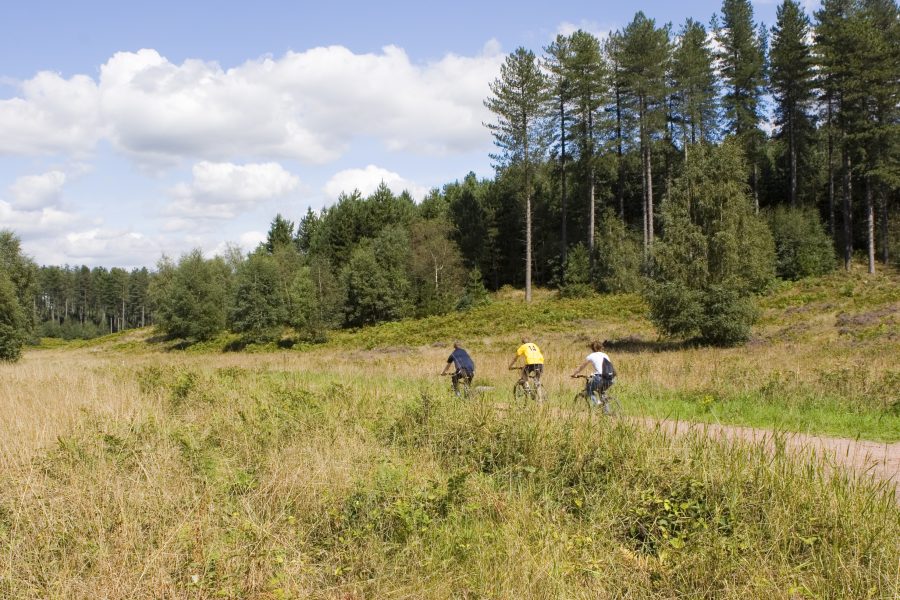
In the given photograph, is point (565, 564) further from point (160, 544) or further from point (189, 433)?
point (189, 433)

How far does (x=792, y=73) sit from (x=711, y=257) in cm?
2645

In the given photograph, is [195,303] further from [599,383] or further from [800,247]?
[599,383]

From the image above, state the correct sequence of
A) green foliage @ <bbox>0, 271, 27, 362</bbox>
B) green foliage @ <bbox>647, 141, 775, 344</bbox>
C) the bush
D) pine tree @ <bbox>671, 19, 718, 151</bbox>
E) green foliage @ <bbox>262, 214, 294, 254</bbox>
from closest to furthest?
the bush
green foliage @ <bbox>647, 141, 775, 344</bbox>
green foliage @ <bbox>0, 271, 27, 362</bbox>
pine tree @ <bbox>671, 19, 718, 151</bbox>
green foliage @ <bbox>262, 214, 294, 254</bbox>

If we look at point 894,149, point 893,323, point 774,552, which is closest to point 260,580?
point 774,552

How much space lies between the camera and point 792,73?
42.8 m

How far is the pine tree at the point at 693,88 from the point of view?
43000 millimetres

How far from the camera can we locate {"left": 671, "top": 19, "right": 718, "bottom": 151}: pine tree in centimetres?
4300

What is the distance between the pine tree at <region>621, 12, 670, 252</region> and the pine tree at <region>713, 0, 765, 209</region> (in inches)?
240

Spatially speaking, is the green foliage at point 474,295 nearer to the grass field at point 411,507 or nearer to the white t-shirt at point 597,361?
the white t-shirt at point 597,361

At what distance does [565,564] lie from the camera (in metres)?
4.57

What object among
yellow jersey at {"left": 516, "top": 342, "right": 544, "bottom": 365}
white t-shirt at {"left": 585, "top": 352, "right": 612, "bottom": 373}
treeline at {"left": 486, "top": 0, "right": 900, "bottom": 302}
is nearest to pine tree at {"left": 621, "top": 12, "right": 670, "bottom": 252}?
treeline at {"left": 486, "top": 0, "right": 900, "bottom": 302}

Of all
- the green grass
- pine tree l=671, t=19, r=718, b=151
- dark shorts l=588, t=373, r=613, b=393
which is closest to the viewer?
the green grass

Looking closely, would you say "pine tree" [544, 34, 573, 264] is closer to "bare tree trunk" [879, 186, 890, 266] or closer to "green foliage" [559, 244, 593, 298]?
"green foliage" [559, 244, 593, 298]

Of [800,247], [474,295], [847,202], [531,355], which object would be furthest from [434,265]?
[531,355]
